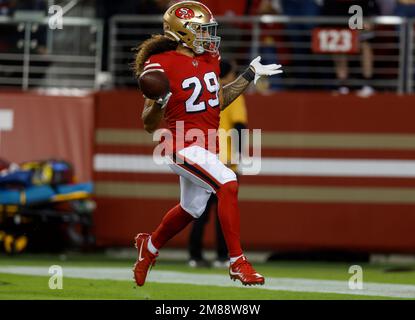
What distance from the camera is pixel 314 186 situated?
1280cm

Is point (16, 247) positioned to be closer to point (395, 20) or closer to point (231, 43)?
point (231, 43)

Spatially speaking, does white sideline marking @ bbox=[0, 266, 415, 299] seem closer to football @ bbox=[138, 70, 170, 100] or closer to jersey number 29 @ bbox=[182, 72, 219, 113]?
jersey number 29 @ bbox=[182, 72, 219, 113]

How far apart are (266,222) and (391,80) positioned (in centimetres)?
210

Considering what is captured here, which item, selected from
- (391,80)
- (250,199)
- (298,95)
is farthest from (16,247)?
(391,80)

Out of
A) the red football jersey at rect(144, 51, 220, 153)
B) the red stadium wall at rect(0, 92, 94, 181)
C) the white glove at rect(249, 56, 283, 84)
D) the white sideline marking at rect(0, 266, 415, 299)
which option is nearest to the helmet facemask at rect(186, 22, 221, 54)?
the red football jersey at rect(144, 51, 220, 153)

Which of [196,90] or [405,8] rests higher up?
[405,8]

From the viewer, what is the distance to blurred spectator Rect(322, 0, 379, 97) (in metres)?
12.7

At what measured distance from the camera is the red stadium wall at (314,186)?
41.8ft

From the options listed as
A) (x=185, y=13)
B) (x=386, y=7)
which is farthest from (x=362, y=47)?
(x=185, y=13)

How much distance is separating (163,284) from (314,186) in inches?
149

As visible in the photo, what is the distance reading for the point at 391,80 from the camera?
13.0m

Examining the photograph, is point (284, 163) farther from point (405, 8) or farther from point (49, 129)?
point (49, 129)

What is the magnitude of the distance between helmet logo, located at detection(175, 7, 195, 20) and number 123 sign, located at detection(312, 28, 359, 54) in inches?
176

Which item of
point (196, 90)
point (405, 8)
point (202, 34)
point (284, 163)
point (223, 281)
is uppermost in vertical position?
point (202, 34)
